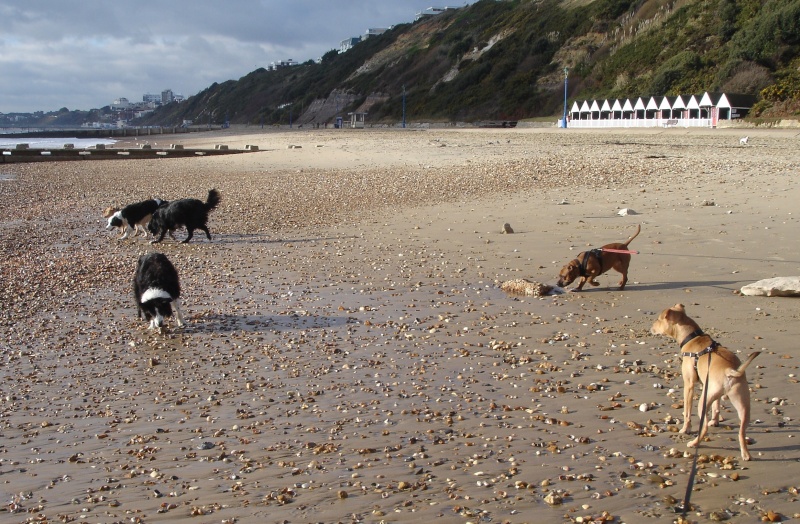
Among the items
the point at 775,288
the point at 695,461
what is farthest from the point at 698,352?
the point at 775,288

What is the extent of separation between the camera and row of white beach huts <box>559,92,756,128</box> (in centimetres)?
4903

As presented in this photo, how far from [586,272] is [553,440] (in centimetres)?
387

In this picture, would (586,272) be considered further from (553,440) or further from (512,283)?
(553,440)

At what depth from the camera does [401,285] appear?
8.88 meters

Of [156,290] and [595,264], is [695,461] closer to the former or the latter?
[595,264]

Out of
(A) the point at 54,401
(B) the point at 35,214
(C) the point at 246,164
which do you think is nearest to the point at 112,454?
(A) the point at 54,401

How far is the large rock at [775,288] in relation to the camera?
7273mm

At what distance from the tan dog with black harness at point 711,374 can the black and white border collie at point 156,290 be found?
4.79m

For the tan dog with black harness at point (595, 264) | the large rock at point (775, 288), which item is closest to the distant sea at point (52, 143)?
the tan dog with black harness at point (595, 264)

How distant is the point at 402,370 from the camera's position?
6.00m

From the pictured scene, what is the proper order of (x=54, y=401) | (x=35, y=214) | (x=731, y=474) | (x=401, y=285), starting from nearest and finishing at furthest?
(x=731, y=474)
(x=54, y=401)
(x=401, y=285)
(x=35, y=214)

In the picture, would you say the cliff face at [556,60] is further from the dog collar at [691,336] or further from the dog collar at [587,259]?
the dog collar at [691,336]

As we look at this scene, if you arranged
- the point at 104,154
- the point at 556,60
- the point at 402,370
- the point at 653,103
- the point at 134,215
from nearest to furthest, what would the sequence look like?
the point at 402,370 → the point at 134,215 → the point at 104,154 → the point at 653,103 → the point at 556,60

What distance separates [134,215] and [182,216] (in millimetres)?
1138
